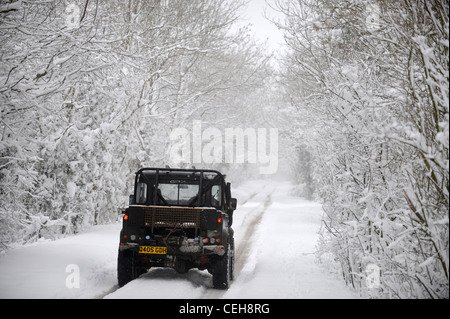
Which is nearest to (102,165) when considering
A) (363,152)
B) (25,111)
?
(25,111)

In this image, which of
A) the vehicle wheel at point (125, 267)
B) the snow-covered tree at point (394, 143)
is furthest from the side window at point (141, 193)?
the snow-covered tree at point (394, 143)

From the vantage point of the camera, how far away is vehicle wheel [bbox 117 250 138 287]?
775 centimetres

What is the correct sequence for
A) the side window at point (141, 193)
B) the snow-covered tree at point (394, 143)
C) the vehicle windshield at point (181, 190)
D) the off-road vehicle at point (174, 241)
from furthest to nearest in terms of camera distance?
the side window at point (141, 193)
the vehicle windshield at point (181, 190)
the off-road vehicle at point (174, 241)
the snow-covered tree at point (394, 143)

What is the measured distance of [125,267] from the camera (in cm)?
775

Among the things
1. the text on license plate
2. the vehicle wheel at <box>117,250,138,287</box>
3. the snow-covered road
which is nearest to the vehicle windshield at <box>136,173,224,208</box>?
the text on license plate

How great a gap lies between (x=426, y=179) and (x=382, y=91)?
192 centimetres

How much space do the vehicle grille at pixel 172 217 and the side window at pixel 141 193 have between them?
1197 mm

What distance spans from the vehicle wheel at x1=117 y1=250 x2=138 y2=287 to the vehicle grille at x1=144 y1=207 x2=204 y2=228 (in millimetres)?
701

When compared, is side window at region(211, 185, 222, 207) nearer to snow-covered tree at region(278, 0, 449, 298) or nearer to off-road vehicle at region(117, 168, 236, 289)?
off-road vehicle at region(117, 168, 236, 289)

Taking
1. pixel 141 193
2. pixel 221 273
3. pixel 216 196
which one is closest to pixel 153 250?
pixel 221 273

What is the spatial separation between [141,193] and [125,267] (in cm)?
186

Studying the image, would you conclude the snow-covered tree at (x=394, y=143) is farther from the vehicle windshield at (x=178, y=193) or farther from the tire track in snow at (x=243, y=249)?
the vehicle windshield at (x=178, y=193)

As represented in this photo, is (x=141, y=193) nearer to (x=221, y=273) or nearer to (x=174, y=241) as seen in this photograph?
(x=174, y=241)

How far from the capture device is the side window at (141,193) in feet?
29.6
